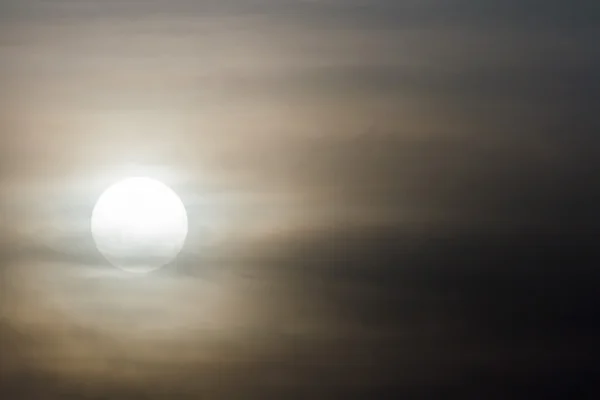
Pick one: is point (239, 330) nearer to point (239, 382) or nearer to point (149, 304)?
point (239, 382)

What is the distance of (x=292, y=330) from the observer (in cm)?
142

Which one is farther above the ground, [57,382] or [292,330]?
[292,330]

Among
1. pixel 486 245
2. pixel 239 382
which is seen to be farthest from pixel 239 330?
pixel 486 245

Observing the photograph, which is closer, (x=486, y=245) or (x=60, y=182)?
(x=60, y=182)

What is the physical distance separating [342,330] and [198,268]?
1.34 feet

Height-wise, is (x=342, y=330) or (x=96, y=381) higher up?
(x=342, y=330)

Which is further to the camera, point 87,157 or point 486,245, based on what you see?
point 486,245

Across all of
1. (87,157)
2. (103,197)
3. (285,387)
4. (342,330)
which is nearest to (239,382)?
(285,387)

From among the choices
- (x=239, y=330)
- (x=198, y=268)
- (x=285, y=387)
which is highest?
(x=198, y=268)

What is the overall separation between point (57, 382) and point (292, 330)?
2.04 ft

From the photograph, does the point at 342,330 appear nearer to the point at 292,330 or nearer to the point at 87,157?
the point at 292,330

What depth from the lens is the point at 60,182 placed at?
1.35m

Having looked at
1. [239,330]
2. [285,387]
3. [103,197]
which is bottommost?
[285,387]

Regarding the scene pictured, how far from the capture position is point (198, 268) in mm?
1395
